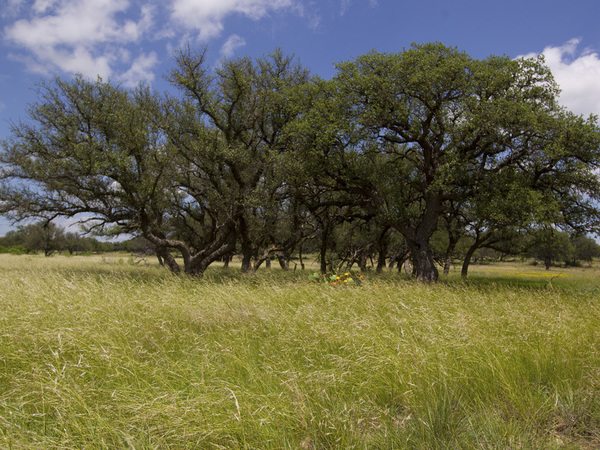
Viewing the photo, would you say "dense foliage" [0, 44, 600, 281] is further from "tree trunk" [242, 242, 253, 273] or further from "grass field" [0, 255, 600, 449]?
"grass field" [0, 255, 600, 449]

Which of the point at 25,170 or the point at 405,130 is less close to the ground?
the point at 405,130

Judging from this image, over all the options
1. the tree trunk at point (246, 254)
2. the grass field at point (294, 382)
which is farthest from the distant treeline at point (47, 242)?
the grass field at point (294, 382)

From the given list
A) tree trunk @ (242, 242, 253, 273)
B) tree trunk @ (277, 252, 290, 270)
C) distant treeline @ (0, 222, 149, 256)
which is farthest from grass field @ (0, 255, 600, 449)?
distant treeline @ (0, 222, 149, 256)

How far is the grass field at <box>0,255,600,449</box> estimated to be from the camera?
2.77 meters

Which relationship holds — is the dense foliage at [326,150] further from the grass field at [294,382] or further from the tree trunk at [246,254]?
the grass field at [294,382]

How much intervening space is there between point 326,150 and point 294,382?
1176cm

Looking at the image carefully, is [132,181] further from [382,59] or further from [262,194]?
[382,59]

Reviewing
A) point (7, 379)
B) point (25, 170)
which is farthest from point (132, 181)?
point (7, 379)

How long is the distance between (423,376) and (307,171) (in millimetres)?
11326

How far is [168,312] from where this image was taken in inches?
254

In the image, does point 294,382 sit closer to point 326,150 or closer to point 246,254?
point 326,150

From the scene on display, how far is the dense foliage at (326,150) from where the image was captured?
12.2 metres

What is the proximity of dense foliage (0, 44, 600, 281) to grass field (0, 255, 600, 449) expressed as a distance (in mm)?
7879

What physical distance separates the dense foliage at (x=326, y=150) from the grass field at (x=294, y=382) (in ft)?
25.9
